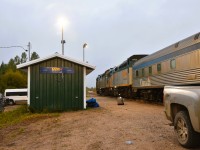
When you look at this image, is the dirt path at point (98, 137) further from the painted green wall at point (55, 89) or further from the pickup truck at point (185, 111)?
the painted green wall at point (55, 89)

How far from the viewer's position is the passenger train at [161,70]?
15.7 meters

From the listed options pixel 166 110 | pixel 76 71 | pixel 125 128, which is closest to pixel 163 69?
pixel 76 71

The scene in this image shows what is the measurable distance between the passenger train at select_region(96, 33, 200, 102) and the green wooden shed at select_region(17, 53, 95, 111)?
4.72m

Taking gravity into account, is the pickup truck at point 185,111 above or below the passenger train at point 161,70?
below

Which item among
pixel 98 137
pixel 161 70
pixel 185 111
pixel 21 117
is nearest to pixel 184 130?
pixel 185 111

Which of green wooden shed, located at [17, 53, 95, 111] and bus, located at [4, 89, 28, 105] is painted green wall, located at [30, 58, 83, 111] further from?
bus, located at [4, 89, 28, 105]

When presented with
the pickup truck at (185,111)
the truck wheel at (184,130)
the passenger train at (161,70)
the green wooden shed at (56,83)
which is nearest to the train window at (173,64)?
the passenger train at (161,70)

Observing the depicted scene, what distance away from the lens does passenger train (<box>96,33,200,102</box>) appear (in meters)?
15.7

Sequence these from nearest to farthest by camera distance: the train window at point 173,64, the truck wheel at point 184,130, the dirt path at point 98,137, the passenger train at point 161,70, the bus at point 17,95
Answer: the truck wheel at point 184,130 → the dirt path at point 98,137 → the passenger train at point 161,70 → the train window at point 173,64 → the bus at point 17,95

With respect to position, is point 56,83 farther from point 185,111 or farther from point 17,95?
point 17,95

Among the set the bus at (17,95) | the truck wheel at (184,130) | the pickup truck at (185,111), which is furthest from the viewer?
the bus at (17,95)

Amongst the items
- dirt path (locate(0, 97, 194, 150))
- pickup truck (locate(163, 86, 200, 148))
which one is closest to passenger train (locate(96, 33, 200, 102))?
pickup truck (locate(163, 86, 200, 148))

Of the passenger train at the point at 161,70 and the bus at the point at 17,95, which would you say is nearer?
the passenger train at the point at 161,70

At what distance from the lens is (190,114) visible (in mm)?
6578
